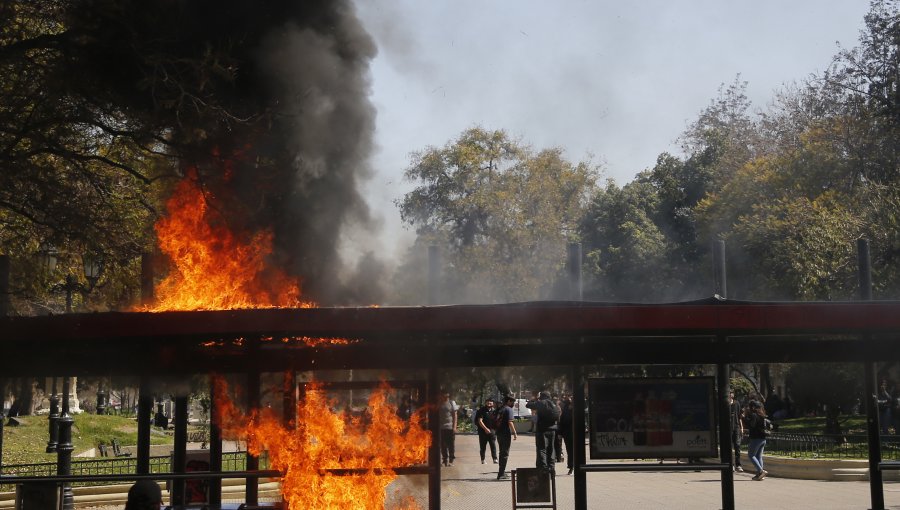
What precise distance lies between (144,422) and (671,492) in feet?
33.3

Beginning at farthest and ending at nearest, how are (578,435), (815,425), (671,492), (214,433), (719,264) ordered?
(815,425) → (671,492) → (719,264) → (214,433) → (578,435)

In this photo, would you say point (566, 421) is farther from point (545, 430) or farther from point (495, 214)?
point (495, 214)

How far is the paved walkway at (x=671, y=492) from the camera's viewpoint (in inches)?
536

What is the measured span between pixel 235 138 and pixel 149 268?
102 inches

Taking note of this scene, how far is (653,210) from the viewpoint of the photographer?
5238 centimetres

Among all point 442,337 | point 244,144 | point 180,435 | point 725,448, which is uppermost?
point 244,144

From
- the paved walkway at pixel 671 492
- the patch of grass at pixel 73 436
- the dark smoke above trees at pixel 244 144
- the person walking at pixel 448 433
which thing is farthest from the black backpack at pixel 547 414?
the patch of grass at pixel 73 436

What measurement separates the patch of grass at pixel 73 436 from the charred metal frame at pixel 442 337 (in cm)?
1478

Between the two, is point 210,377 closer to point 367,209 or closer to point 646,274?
point 367,209

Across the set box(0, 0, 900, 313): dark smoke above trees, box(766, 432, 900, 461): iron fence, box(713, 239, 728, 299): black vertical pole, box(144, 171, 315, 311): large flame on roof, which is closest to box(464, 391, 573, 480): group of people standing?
box(0, 0, 900, 313): dark smoke above trees

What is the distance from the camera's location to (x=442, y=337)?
774cm

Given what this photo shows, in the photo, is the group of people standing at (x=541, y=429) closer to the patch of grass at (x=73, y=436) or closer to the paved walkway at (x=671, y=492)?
the paved walkway at (x=671, y=492)

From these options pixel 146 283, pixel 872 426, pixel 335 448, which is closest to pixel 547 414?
pixel 146 283

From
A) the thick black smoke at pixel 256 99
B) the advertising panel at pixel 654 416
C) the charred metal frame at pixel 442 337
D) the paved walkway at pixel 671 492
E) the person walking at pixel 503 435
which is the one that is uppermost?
the thick black smoke at pixel 256 99
